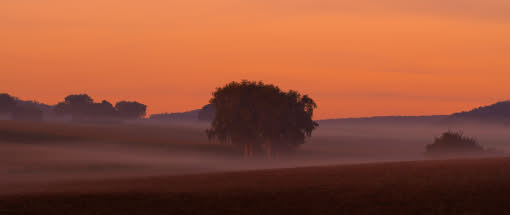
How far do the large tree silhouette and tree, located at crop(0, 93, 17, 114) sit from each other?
4567 inches

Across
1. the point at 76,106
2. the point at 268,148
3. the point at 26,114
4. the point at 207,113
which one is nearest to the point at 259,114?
the point at 268,148

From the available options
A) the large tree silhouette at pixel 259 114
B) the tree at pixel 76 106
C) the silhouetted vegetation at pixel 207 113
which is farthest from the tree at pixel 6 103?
the large tree silhouette at pixel 259 114

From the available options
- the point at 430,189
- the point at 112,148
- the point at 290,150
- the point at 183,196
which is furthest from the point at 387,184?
the point at 112,148

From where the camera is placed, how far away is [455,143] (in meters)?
78.8

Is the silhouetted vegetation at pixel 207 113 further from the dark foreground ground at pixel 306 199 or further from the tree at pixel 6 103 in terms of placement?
the dark foreground ground at pixel 306 199

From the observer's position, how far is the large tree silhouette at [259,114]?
70.2 m

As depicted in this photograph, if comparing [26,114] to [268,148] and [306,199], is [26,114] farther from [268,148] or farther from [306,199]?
[306,199]

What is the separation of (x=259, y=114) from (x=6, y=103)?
397ft

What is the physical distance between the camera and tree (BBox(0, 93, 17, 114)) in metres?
166

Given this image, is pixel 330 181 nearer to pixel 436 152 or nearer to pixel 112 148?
pixel 436 152

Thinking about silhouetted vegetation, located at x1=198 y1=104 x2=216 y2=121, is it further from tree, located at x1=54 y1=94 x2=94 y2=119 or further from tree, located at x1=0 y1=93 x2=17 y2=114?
tree, located at x1=0 y1=93 x2=17 y2=114

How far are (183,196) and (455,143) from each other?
61638 millimetres

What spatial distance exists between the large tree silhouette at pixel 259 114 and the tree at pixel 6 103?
116007mm

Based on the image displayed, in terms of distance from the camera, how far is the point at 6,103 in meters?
167
